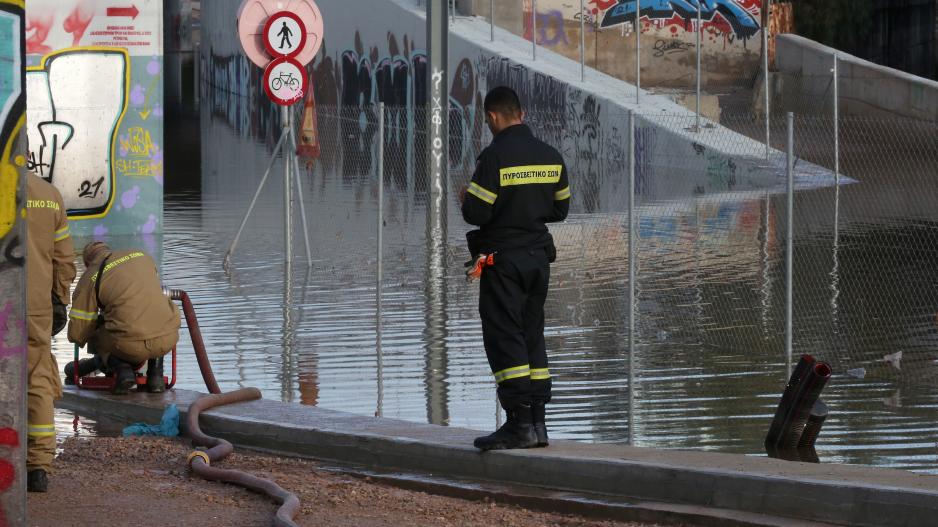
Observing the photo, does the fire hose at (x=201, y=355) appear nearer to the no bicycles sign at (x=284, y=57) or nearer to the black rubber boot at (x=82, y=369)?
the black rubber boot at (x=82, y=369)

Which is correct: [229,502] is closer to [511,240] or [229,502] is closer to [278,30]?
[511,240]

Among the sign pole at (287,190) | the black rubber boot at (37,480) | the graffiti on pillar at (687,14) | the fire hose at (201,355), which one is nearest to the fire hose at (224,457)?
the fire hose at (201,355)

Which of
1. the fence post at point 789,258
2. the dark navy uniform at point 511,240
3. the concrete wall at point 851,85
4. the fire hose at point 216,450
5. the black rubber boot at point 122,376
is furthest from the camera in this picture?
the concrete wall at point 851,85

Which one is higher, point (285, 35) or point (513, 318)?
point (285, 35)

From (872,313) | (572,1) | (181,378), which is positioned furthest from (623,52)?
(181,378)

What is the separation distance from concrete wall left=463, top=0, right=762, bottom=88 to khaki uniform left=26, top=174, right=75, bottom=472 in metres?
29.6

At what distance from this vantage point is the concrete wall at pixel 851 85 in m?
29.5

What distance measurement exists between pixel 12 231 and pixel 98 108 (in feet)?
42.2

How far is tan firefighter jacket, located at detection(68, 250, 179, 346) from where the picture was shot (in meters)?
9.57

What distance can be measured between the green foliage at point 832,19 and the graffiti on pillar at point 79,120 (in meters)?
24.4

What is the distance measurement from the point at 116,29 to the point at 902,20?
26.0m

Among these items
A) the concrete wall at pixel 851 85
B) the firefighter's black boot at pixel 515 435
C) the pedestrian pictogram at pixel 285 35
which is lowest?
the firefighter's black boot at pixel 515 435

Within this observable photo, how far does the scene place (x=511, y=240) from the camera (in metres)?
7.72

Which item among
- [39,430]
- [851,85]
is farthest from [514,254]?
[851,85]
